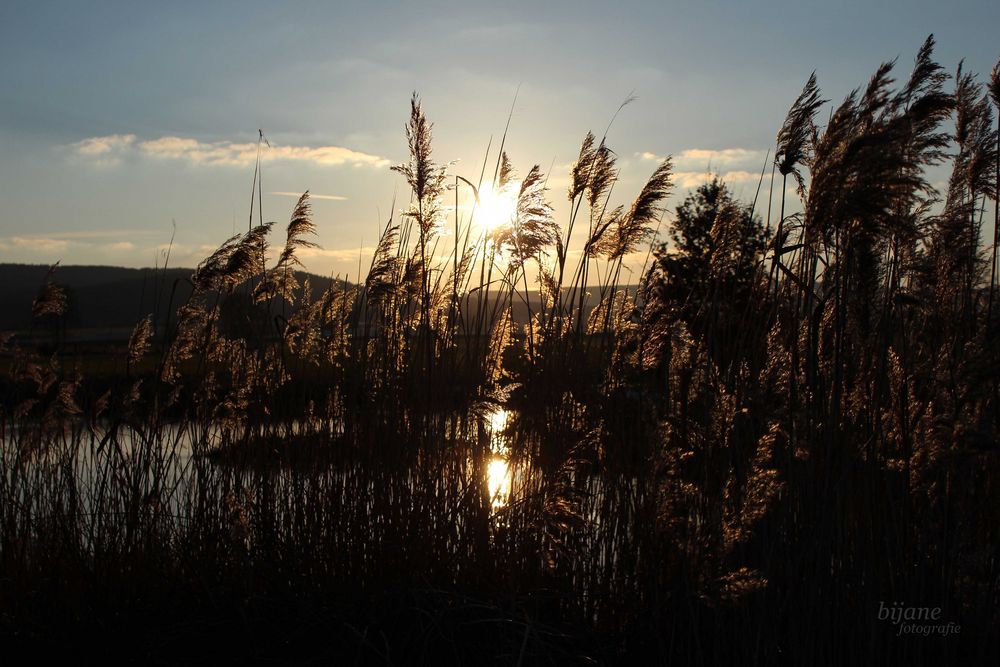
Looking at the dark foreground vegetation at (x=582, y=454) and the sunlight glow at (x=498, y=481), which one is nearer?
the dark foreground vegetation at (x=582, y=454)

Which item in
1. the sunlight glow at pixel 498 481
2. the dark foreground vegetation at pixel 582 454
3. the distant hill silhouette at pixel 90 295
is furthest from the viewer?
the distant hill silhouette at pixel 90 295

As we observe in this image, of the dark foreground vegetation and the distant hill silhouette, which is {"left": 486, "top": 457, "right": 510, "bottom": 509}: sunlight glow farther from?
the distant hill silhouette

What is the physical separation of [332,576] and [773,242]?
2.23 m

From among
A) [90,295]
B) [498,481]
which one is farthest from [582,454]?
[90,295]

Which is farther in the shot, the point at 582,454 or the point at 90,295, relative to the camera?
the point at 90,295

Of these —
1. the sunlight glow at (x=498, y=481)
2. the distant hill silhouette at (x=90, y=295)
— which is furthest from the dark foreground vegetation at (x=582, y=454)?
the distant hill silhouette at (x=90, y=295)

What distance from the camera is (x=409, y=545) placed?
3184mm

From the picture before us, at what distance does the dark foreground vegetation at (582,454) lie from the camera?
2494 millimetres

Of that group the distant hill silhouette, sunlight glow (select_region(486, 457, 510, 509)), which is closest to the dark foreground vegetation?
sunlight glow (select_region(486, 457, 510, 509))

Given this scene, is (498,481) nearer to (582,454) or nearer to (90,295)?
(582,454)

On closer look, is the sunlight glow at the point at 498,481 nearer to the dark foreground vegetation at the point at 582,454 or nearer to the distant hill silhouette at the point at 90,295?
the dark foreground vegetation at the point at 582,454

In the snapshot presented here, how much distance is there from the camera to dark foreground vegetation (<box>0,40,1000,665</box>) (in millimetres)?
2494

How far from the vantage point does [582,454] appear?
11.0 ft

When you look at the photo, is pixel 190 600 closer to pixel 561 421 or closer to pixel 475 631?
pixel 475 631
